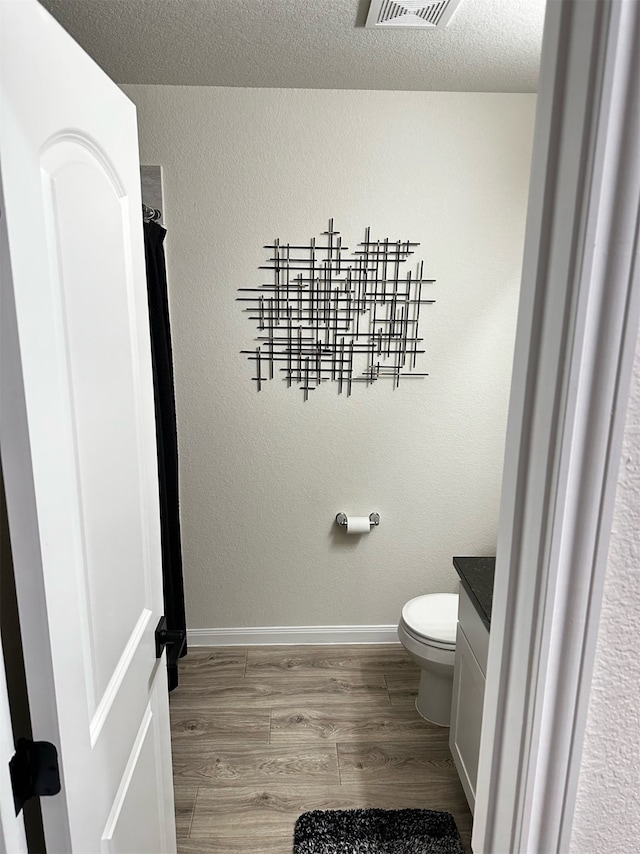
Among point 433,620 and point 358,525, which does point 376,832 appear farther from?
point 358,525

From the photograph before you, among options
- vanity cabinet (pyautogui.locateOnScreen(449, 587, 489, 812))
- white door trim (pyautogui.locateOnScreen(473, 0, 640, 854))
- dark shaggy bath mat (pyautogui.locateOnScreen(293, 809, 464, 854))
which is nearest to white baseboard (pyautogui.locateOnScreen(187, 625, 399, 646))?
vanity cabinet (pyautogui.locateOnScreen(449, 587, 489, 812))

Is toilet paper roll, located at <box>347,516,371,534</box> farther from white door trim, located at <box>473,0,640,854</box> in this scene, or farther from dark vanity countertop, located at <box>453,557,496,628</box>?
white door trim, located at <box>473,0,640,854</box>

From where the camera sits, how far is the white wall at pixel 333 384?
250cm

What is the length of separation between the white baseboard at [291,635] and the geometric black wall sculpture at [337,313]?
3.96 feet

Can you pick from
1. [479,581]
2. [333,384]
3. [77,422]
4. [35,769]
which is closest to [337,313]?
[333,384]

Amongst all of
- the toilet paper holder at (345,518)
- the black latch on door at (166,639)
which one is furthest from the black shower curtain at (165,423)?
the black latch on door at (166,639)

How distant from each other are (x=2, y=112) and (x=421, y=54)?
1.91 m

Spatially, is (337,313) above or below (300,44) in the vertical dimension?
below

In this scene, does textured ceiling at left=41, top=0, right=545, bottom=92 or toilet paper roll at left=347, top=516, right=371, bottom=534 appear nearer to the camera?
textured ceiling at left=41, top=0, right=545, bottom=92

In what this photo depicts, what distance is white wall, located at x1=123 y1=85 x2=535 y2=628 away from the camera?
250cm

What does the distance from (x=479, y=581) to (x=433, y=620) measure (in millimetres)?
563

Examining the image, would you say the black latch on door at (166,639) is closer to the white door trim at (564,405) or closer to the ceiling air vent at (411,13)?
the white door trim at (564,405)

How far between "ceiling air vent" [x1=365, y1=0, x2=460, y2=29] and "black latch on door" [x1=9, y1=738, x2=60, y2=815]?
1979 millimetres

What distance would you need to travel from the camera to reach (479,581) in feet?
6.21
